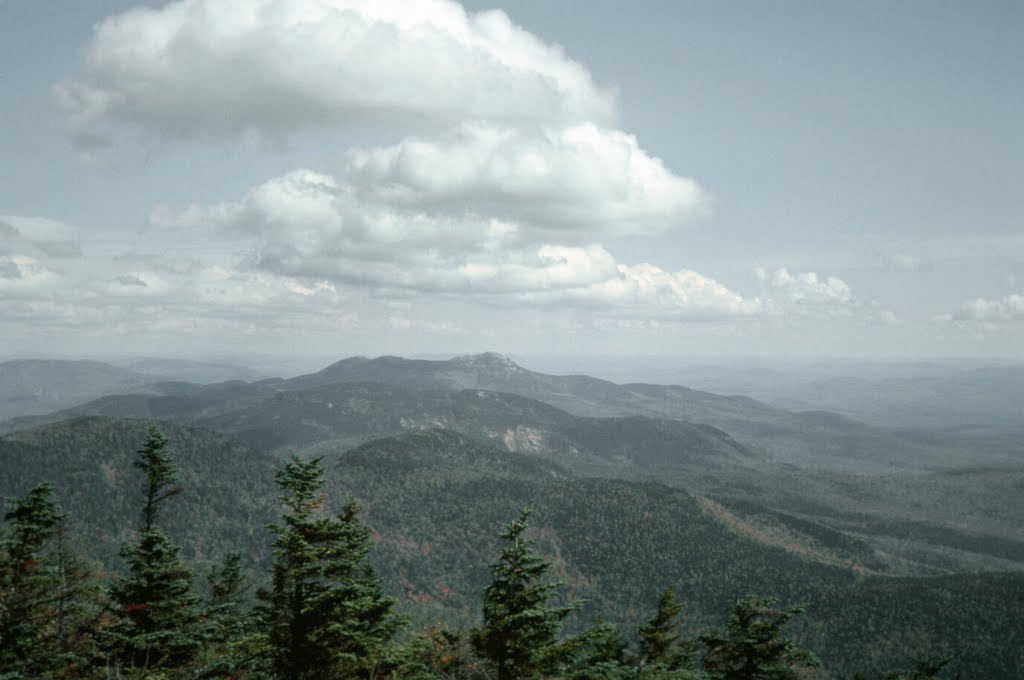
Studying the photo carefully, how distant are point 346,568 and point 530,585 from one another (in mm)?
8114

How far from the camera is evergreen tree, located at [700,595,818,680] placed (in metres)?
30.7

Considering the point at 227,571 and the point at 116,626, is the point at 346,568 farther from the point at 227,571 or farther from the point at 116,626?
the point at 227,571

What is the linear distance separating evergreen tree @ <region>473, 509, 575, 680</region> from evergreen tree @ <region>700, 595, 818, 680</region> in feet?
40.2

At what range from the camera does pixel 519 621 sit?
24.7m

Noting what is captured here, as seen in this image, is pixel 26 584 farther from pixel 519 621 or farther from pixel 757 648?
pixel 757 648

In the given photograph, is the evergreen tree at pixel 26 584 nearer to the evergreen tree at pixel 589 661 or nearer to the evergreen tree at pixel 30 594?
the evergreen tree at pixel 30 594

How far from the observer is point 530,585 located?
25.6 meters

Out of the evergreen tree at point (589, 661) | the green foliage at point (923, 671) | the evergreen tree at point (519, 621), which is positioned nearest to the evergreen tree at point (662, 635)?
the evergreen tree at point (589, 661)

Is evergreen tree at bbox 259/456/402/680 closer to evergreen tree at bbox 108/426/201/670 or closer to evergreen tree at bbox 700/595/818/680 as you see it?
evergreen tree at bbox 108/426/201/670

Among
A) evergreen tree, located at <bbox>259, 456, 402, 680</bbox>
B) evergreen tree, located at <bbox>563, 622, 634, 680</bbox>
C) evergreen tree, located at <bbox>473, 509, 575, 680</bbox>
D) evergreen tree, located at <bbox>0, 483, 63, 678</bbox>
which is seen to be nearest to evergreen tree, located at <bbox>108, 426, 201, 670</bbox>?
evergreen tree, located at <bbox>0, 483, 63, 678</bbox>

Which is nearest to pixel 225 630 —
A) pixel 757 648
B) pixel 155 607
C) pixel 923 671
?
pixel 155 607

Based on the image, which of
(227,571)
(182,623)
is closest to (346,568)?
(182,623)

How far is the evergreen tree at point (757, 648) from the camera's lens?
1209 inches

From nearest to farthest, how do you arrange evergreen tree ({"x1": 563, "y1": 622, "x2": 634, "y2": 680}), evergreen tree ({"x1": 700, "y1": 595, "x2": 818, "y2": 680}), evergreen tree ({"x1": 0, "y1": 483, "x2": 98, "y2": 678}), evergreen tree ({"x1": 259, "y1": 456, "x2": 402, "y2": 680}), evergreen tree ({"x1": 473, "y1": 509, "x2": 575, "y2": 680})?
evergreen tree ({"x1": 259, "y1": 456, "x2": 402, "y2": 680})
evergreen tree ({"x1": 473, "y1": 509, "x2": 575, "y2": 680})
evergreen tree ({"x1": 563, "y1": 622, "x2": 634, "y2": 680})
evergreen tree ({"x1": 0, "y1": 483, "x2": 98, "y2": 678})
evergreen tree ({"x1": 700, "y1": 595, "x2": 818, "y2": 680})
